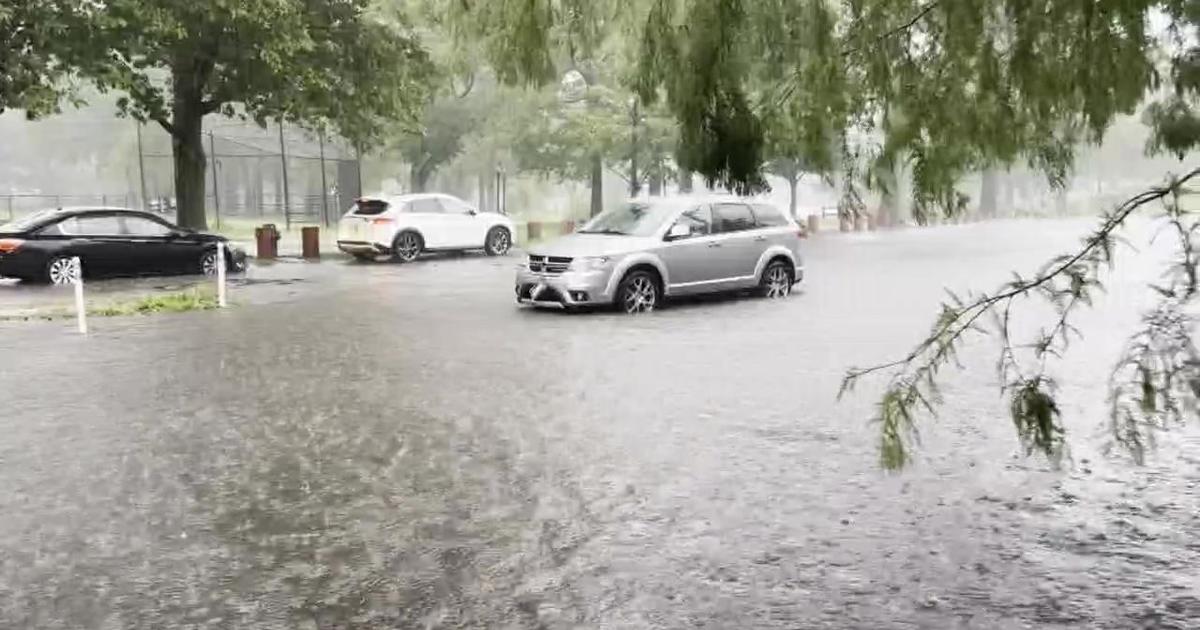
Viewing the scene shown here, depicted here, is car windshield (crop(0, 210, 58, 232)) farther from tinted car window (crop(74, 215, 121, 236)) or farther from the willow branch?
the willow branch

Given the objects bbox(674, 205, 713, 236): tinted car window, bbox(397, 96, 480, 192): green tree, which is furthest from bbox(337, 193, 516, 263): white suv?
bbox(397, 96, 480, 192): green tree

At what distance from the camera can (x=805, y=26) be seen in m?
6.26

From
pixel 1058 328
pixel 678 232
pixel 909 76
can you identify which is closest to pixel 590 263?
pixel 678 232

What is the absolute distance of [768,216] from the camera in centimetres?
1883

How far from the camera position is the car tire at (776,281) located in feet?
62.6

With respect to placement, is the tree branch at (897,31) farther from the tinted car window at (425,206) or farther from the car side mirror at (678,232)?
the tinted car window at (425,206)

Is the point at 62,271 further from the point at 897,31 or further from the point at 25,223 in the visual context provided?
the point at 897,31

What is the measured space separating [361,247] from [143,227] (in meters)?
6.31

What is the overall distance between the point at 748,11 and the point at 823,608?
2902mm

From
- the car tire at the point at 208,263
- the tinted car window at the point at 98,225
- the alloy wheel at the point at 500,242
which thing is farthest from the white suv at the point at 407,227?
the tinted car window at the point at 98,225

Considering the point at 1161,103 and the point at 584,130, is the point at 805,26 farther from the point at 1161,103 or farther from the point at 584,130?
the point at 584,130

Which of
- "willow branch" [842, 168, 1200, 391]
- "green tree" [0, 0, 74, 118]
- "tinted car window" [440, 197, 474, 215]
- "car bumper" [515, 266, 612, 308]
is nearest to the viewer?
"willow branch" [842, 168, 1200, 391]

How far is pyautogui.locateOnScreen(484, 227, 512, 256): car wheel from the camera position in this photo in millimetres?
31438

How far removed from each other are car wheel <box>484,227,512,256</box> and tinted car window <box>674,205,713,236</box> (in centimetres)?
1396
